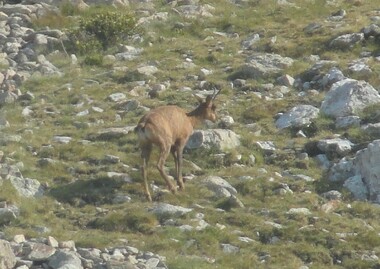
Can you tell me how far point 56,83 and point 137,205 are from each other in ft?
30.3

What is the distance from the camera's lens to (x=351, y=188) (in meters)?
19.2

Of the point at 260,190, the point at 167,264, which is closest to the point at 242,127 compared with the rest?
the point at 260,190

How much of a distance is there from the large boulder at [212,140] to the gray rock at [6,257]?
23.1 feet

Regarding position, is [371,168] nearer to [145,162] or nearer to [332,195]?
[332,195]

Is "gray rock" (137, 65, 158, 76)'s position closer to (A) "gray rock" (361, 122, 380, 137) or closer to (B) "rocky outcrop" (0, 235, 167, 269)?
(A) "gray rock" (361, 122, 380, 137)

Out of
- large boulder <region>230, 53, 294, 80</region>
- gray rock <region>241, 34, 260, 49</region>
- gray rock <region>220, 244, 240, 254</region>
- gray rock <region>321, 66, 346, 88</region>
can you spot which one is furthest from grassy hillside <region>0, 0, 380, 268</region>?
gray rock <region>321, 66, 346, 88</region>

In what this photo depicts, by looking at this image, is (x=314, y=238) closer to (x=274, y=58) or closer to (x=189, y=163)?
(x=189, y=163)

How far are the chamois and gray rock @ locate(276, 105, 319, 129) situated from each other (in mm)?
2859

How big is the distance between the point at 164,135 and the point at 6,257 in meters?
5.66

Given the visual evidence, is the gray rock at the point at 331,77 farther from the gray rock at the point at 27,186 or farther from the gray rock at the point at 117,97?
the gray rock at the point at 27,186

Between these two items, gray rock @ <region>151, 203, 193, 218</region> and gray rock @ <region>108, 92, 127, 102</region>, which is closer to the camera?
gray rock @ <region>151, 203, 193, 218</region>

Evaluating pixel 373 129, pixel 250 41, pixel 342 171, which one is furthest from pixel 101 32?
pixel 342 171

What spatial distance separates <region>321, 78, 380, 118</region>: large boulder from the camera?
74.2 feet

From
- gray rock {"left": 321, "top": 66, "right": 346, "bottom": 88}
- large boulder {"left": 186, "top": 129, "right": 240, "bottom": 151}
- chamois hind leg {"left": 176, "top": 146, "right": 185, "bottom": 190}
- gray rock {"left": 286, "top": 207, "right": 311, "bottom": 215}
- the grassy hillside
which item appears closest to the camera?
the grassy hillside
